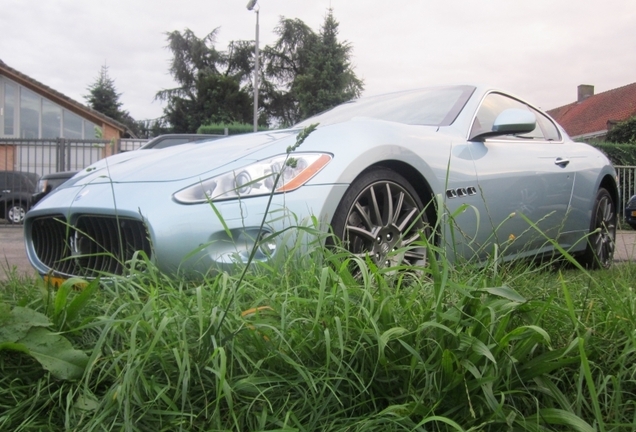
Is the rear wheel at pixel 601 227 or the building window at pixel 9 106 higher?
the building window at pixel 9 106

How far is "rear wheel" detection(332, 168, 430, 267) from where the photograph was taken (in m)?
2.45

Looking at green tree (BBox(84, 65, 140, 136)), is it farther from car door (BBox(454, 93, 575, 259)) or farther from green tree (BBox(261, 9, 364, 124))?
car door (BBox(454, 93, 575, 259))

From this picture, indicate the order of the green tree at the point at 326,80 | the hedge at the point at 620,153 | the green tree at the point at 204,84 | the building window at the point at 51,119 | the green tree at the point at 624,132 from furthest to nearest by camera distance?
1. the green tree at the point at 204,84
2. the green tree at the point at 326,80
3. the building window at the point at 51,119
4. the green tree at the point at 624,132
5. the hedge at the point at 620,153

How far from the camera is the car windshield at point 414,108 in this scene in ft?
11.6

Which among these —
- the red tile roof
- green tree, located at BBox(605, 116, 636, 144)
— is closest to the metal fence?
green tree, located at BBox(605, 116, 636, 144)

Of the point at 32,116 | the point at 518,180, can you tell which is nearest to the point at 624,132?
the point at 518,180

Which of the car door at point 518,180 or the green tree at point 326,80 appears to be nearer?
the car door at point 518,180

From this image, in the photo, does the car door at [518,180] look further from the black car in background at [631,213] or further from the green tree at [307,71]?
the green tree at [307,71]

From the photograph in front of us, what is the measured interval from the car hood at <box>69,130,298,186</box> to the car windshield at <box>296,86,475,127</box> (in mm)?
618

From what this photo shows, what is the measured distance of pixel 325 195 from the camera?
2.38m

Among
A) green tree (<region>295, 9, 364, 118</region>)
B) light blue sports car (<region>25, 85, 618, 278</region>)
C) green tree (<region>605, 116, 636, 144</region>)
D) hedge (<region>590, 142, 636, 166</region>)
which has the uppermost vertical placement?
green tree (<region>295, 9, 364, 118</region>)

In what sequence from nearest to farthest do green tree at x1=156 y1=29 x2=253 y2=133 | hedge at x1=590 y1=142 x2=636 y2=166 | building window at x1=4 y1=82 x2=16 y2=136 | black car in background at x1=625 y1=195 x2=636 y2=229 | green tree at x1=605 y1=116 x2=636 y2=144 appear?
black car in background at x1=625 y1=195 x2=636 y2=229, hedge at x1=590 y1=142 x2=636 y2=166, green tree at x1=605 y1=116 x2=636 y2=144, building window at x1=4 y1=82 x2=16 y2=136, green tree at x1=156 y1=29 x2=253 y2=133

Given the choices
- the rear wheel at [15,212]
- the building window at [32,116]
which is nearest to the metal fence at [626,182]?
the rear wheel at [15,212]

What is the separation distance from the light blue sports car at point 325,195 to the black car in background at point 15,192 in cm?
958
